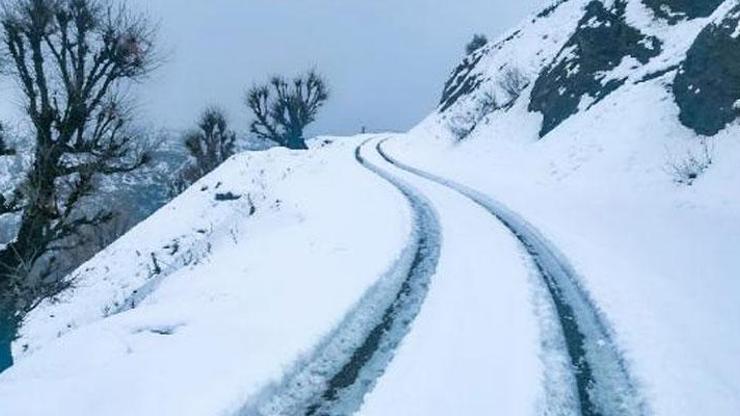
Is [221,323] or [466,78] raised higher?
[466,78]

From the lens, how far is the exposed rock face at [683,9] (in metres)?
24.1

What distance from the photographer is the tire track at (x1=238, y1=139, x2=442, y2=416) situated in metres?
4.32

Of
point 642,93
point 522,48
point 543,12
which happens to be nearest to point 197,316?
point 642,93

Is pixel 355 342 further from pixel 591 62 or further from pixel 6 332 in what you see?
pixel 591 62

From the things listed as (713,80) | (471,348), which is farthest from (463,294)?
(713,80)

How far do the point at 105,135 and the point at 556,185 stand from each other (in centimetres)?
1113

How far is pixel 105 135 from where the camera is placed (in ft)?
41.4

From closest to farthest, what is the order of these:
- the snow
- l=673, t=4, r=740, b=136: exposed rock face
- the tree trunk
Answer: the snow
the tree trunk
l=673, t=4, r=740, b=136: exposed rock face

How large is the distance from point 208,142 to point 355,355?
1327 inches

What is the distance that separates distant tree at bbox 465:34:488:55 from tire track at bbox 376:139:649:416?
6417 centimetres

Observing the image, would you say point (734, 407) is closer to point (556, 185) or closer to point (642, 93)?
point (556, 185)

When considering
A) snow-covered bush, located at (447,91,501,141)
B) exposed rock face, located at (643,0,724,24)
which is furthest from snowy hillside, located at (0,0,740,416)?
snow-covered bush, located at (447,91,501,141)

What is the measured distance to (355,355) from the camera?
521cm

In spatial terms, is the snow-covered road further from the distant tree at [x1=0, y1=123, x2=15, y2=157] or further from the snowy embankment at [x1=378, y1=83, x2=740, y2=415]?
Answer: the distant tree at [x1=0, y1=123, x2=15, y2=157]
